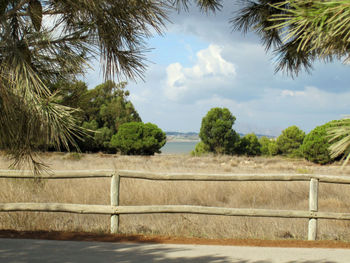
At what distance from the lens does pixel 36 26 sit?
155 inches

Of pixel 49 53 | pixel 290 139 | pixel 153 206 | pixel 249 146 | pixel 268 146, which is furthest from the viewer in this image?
pixel 268 146

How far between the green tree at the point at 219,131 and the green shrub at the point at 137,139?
140 inches

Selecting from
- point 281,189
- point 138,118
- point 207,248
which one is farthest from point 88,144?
point 207,248

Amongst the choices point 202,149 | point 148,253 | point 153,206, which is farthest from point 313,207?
point 202,149

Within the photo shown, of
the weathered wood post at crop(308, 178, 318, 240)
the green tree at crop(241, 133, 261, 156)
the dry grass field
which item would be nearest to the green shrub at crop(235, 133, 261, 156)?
the green tree at crop(241, 133, 261, 156)

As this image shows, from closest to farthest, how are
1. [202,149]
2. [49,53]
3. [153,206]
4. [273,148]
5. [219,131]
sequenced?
[49,53] < [153,206] < [219,131] < [202,149] < [273,148]

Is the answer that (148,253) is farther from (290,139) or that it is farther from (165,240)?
(290,139)

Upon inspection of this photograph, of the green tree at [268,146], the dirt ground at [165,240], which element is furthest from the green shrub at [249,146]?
the dirt ground at [165,240]

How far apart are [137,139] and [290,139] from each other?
11.7 meters

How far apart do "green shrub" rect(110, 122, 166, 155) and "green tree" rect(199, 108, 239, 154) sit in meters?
3.55

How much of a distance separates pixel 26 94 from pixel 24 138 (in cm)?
71

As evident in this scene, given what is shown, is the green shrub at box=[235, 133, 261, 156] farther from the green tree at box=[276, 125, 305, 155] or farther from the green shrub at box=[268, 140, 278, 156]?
the green tree at box=[276, 125, 305, 155]

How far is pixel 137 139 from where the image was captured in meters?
28.0

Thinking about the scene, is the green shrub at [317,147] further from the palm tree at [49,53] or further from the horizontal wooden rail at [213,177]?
the palm tree at [49,53]
